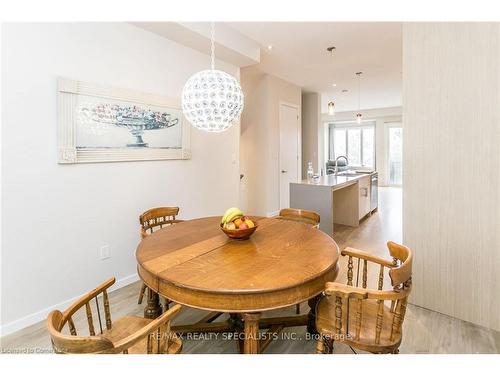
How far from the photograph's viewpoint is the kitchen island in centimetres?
400

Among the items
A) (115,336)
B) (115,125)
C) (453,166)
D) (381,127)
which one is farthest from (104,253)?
(381,127)

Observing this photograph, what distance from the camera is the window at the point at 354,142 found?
11.0 m

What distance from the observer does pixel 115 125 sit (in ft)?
8.94

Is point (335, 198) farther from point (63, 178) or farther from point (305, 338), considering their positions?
point (63, 178)

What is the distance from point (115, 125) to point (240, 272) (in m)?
1.99

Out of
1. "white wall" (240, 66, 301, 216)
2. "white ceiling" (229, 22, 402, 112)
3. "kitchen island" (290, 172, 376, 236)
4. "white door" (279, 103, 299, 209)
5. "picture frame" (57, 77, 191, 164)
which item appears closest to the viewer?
"picture frame" (57, 77, 191, 164)

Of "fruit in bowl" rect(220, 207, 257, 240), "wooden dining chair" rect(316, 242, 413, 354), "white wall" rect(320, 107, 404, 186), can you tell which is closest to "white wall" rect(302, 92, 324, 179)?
"white wall" rect(320, 107, 404, 186)

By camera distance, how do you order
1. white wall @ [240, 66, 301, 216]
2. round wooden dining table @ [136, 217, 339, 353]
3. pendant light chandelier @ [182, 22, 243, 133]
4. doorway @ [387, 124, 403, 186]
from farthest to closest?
doorway @ [387, 124, 403, 186]
white wall @ [240, 66, 301, 216]
pendant light chandelier @ [182, 22, 243, 133]
round wooden dining table @ [136, 217, 339, 353]

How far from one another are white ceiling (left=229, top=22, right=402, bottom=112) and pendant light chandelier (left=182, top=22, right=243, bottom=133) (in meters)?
1.85

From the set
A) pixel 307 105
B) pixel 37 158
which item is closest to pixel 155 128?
pixel 37 158

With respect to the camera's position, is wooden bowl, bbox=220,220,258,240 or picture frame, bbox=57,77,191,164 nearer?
wooden bowl, bbox=220,220,258,240

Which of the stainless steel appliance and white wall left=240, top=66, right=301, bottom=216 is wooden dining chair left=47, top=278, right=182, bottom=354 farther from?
the stainless steel appliance

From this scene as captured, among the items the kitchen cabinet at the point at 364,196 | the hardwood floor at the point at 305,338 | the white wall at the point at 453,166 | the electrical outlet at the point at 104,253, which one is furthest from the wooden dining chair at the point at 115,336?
the kitchen cabinet at the point at 364,196

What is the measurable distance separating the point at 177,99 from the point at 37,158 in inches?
59.6
